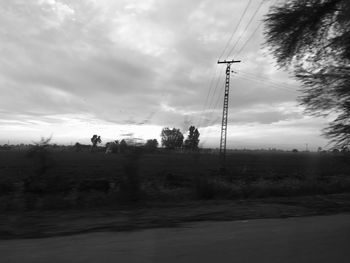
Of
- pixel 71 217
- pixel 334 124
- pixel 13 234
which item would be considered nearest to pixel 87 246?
pixel 13 234

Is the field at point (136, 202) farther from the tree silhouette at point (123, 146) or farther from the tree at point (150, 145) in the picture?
the tree at point (150, 145)

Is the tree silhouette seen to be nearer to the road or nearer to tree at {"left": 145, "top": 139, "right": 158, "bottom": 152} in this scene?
tree at {"left": 145, "top": 139, "right": 158, "bottom": 152}

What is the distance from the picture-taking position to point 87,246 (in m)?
7.27

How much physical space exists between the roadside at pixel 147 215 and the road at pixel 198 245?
70 cm

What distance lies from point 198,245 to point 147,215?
384cm

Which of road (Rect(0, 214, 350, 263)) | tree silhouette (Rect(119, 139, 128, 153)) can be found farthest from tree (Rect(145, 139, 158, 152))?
road (Rect(0, 214, 350, 263))

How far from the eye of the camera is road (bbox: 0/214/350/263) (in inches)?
260

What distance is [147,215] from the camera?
11.1 m

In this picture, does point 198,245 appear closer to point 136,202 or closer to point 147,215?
point 147,215

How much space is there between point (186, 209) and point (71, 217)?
10.8 ft

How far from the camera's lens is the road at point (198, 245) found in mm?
6598

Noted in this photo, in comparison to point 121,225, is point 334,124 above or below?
above

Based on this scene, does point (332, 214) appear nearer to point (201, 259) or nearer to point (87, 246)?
point (201, 259)

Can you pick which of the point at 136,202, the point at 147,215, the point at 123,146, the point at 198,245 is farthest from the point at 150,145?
the point at 198,245
